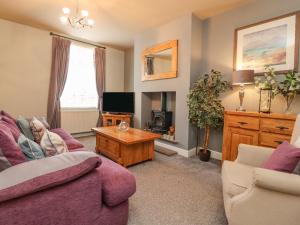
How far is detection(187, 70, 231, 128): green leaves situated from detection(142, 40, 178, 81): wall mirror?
73cm

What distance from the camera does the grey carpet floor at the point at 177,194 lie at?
1.66 m

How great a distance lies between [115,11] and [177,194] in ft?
10.7

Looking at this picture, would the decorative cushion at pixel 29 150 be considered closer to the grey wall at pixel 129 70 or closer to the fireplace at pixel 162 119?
the fireplace at pixel 162 119

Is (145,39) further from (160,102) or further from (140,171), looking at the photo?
(140,171)

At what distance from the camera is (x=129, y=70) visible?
18.8ft

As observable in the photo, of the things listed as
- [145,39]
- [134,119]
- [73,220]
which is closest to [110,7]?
[145,39]

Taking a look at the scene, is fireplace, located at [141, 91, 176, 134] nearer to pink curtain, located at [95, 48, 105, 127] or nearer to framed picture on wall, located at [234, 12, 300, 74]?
pink curtain, located at [95, 48, 105, 127]


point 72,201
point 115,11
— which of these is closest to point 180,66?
point 115,11

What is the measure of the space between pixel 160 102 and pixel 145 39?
159cm

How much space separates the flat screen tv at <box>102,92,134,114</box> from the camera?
15.4ft

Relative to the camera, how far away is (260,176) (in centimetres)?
116

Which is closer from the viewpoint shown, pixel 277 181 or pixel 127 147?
pixel 277 181

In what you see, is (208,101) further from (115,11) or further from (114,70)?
(114,70)

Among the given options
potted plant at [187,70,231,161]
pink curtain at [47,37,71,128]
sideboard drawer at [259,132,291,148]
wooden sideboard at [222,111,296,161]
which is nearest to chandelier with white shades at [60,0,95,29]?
pink curtain at [47,37,71,128]
